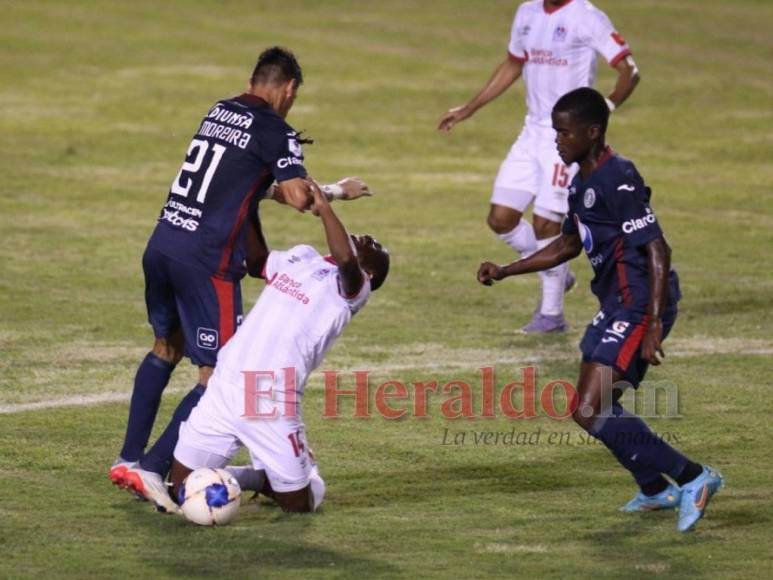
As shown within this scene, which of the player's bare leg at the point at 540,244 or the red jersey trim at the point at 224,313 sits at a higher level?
the red jersey trim at the point at 224,313

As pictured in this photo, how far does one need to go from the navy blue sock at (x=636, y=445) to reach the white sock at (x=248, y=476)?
1539 mm

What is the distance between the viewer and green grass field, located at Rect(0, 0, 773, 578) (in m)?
7.25

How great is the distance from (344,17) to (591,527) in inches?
1027

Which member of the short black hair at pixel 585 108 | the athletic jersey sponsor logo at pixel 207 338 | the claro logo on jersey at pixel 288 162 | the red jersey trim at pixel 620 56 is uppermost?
the short black hair at pixel 585 108

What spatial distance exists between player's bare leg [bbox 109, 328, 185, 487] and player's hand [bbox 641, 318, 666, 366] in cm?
235

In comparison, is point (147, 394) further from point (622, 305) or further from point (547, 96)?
point (547, 96)

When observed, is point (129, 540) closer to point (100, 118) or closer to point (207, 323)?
point (207, 323)

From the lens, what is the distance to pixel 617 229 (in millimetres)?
7688

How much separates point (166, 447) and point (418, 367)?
10.2ft

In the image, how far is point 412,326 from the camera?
12039 mm

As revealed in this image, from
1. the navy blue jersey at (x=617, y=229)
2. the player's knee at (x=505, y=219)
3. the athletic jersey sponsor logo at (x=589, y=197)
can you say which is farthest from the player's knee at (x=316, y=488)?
the player's knee at (x=505, y=219)

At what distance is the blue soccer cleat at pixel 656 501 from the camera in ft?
25.0

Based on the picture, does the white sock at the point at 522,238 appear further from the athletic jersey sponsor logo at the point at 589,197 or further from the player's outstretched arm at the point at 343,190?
the athletic jersey sponsor logo at the point at 589,197

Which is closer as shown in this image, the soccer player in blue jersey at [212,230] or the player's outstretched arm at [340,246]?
the player's outstretched arm at [340,246]
